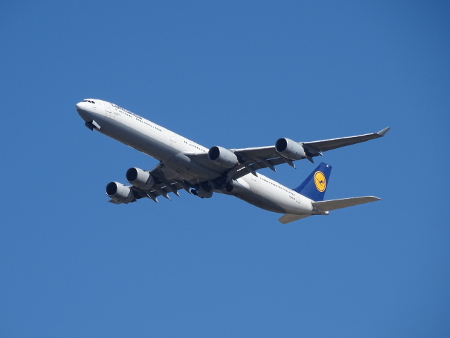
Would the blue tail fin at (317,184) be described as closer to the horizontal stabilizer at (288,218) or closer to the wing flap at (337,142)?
the horizontal stabilizer at (288,218)

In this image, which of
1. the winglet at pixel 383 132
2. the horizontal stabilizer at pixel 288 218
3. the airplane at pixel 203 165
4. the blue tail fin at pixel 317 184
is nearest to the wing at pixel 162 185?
the airplane at pixel 203 165

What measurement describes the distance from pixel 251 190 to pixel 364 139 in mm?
10205

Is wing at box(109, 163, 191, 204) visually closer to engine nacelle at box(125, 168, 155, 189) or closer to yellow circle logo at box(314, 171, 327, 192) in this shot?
engine nacelle at box(125, 168, 155, 189)

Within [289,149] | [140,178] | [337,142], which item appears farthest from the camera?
[140,178]

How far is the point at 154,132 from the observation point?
1747 inches

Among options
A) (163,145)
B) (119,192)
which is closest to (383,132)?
(163,145)

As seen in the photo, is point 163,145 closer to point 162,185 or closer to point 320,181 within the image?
point 162,185

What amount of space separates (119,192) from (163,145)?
8395mm

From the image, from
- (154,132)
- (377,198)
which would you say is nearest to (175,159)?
(154,132)

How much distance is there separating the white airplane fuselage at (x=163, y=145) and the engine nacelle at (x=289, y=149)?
206 inches

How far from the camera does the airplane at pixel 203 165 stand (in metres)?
43.7

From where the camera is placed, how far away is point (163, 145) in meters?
44.6

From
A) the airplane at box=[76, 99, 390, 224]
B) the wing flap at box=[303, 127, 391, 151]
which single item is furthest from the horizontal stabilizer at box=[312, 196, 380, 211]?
the wing flap at box=[303, 127, 391, 151]

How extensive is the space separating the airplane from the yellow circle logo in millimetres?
2862
